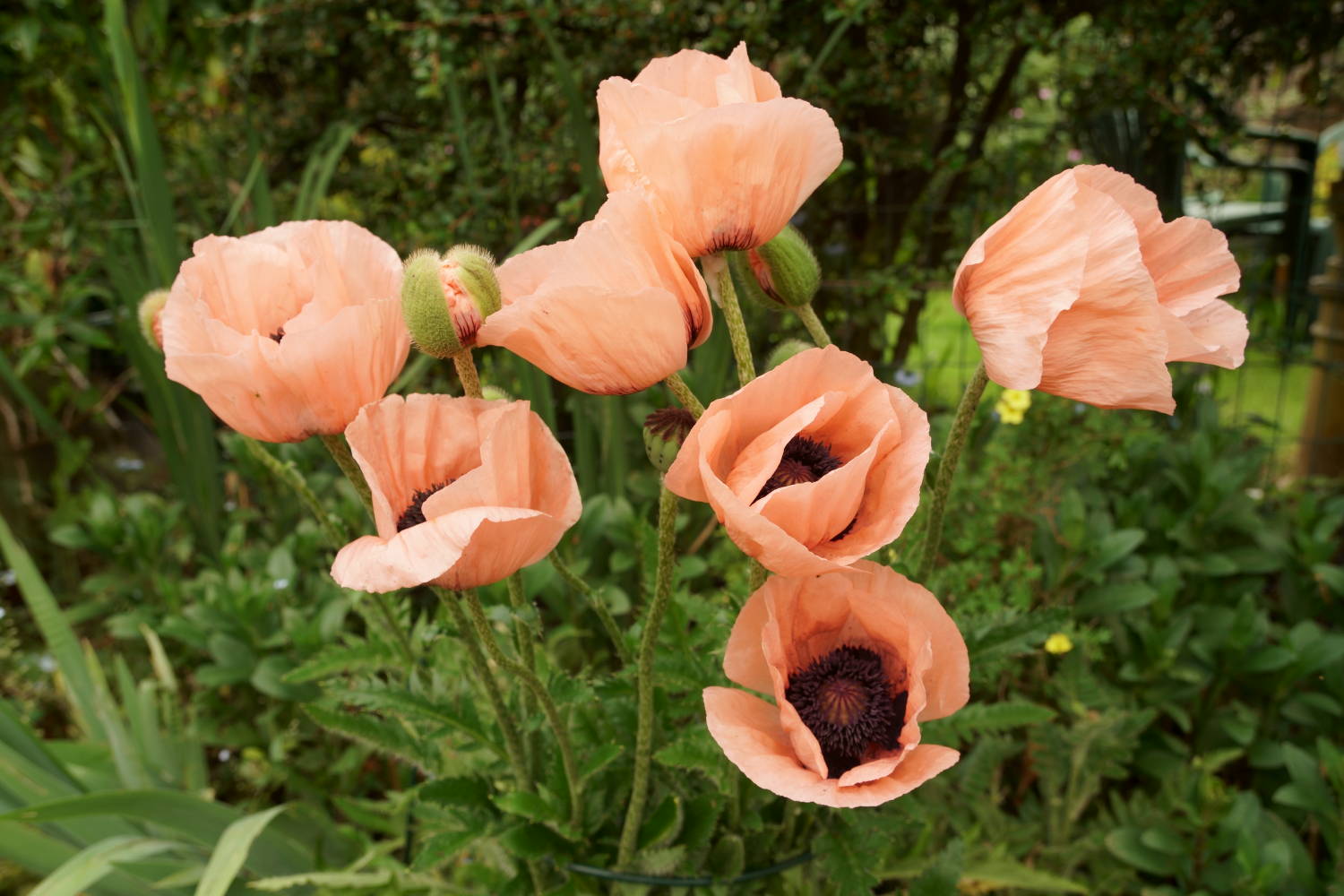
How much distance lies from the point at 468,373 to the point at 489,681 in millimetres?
208

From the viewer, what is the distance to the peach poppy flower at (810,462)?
0.44 metres

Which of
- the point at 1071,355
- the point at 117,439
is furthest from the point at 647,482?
the point at 117,439

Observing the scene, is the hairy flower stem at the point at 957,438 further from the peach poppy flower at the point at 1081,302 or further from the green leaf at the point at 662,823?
the green leaf at the point at 662,823

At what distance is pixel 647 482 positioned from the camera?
159 cm

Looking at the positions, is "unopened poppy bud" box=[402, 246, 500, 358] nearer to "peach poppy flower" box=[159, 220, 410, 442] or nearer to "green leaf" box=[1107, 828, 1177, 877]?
"peach poppy flower" box=[159, 220, 410, 442]

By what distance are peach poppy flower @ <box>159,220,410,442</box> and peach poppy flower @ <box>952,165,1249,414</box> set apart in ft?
1.07

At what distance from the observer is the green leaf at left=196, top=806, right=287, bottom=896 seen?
799 mm

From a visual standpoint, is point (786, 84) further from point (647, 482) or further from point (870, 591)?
point (870, 591)

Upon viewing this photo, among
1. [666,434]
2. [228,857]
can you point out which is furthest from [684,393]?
[228,857]

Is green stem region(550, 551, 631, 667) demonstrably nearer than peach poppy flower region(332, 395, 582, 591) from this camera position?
No

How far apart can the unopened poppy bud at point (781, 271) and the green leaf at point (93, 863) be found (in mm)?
743

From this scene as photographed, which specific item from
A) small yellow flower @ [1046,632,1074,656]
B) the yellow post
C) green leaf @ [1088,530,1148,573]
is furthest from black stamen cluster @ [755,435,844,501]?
the yellow post

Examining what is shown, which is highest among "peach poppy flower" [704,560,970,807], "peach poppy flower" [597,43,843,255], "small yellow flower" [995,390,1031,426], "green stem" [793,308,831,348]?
"peach poppy flower" [597,43,843,255]

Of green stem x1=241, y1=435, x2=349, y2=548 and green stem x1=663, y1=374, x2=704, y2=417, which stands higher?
green stem x1=663, y1=374, x2=704, y2=417
